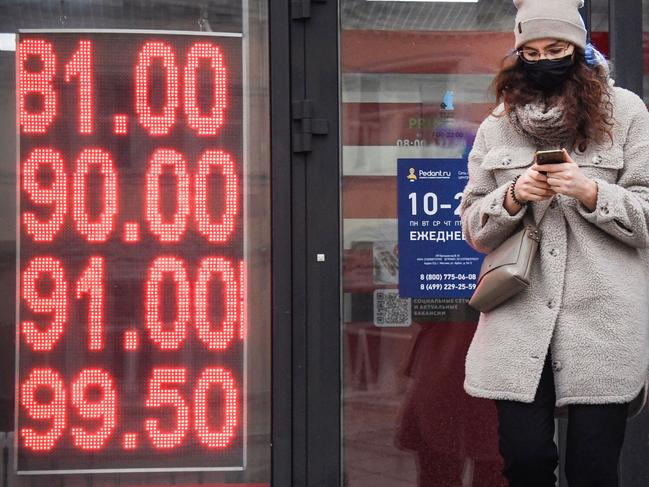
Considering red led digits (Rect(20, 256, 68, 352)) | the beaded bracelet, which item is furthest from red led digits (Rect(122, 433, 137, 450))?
the beaded bracelet

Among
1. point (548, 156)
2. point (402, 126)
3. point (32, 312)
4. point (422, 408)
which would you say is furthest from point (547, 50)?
point (32, 312)

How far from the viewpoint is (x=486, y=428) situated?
4.38 m

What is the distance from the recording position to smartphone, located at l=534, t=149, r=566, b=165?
2.68 meters

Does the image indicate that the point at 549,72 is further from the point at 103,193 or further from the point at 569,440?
the point at 103,193

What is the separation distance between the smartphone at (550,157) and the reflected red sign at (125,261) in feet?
6.10

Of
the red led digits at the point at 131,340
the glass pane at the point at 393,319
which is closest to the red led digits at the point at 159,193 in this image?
the red led digits at the point at 131,340

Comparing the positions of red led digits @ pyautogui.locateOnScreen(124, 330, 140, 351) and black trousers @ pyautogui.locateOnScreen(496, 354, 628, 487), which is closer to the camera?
black trousers @ pyautogui.locateOnScreen(496, 354, 628, 487)

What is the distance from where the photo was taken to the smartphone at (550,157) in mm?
2680

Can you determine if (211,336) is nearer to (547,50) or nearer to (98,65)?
(98,65)

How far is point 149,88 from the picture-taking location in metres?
4.29

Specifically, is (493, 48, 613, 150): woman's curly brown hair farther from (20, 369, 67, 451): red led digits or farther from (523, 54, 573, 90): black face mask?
(20, 369, 67, 451): red led digits

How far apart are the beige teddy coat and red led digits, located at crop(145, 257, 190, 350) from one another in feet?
5.40

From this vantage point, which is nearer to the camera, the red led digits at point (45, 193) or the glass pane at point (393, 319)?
the red led digits at point (45, 193)

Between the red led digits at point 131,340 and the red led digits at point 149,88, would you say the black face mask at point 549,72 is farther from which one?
the red led digits at point 131,340
